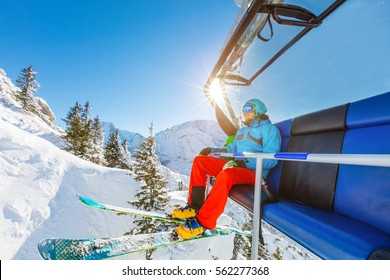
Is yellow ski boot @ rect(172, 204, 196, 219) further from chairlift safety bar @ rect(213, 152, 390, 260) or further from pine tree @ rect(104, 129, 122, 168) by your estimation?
pine tree @ rect(104, 129, 122, 168)

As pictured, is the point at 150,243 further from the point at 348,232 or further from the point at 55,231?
the point at 55,231

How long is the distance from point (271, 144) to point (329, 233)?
4.55ft

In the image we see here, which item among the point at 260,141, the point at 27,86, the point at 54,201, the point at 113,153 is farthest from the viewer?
the point at 27,86

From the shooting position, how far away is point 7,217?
4.22m

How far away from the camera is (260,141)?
9.20ft

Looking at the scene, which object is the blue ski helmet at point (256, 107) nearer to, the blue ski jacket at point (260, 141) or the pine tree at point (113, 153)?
the blue ski jacket at point (260, 141)

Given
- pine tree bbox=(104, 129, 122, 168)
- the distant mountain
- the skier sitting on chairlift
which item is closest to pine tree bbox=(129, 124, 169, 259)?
the skier sitting on chairlift

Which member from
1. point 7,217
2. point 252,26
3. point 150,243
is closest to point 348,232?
point 150,243

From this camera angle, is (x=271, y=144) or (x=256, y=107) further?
(x=256, y=107)

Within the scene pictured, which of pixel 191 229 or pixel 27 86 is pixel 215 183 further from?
pixel 27 86

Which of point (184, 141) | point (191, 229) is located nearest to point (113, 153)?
point (191, 229)

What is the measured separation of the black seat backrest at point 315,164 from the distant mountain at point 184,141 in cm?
10916

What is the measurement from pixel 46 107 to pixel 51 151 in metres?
58.7

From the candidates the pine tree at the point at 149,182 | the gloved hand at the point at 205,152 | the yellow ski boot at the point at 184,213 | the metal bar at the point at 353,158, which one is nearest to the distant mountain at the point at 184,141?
the pine tree at the point at 149,182
